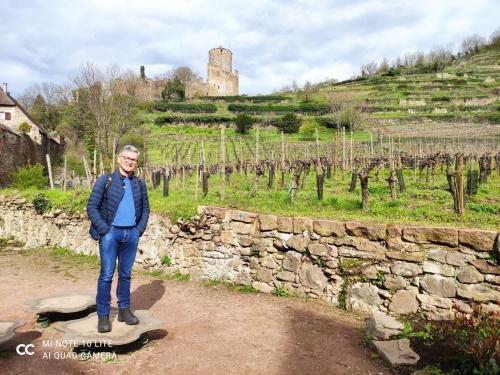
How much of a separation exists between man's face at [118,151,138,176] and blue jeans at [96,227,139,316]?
708 millimetres

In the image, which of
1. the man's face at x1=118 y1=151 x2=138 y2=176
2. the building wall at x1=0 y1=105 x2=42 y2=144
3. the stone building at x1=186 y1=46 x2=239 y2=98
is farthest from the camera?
the stone building at x1=186 y1=46 x2=239 y2=98

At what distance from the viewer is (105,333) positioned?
12.5ft

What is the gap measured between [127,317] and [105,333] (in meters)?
0.33

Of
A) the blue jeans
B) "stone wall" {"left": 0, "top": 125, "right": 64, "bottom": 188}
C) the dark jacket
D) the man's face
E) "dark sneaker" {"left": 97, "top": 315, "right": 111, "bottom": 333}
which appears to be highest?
"stone wall" {"left": 0, "top": 125, "right": 64, "bottom": 188}

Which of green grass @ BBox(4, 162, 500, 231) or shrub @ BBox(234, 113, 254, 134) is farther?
shrub @ BBox(234, 113, 254, 134)

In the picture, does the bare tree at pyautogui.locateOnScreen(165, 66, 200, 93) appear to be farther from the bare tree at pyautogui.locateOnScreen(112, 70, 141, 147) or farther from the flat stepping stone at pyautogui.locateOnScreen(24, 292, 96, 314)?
the flat stepping stone at pyautogui.locateOnScreen(24, 292, 96, 314)

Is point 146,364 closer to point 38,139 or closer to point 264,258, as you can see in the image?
point 264,258

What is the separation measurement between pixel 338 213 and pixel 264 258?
5.58 feet

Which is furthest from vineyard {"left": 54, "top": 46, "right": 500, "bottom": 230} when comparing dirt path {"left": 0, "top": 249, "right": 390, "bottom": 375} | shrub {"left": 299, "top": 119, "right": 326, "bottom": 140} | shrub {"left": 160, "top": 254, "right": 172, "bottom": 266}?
dirt path {"left": 0, "top": 249, "right": 390, "bottom": 375}

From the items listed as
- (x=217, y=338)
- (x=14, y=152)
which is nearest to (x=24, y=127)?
(x=14, y=152)

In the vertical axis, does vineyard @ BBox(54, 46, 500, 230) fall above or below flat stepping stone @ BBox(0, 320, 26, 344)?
above

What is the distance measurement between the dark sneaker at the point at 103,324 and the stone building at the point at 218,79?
206 feet

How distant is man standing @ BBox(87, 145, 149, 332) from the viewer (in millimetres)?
3867

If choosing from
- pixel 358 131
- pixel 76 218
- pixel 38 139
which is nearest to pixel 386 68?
pixel 358 131
